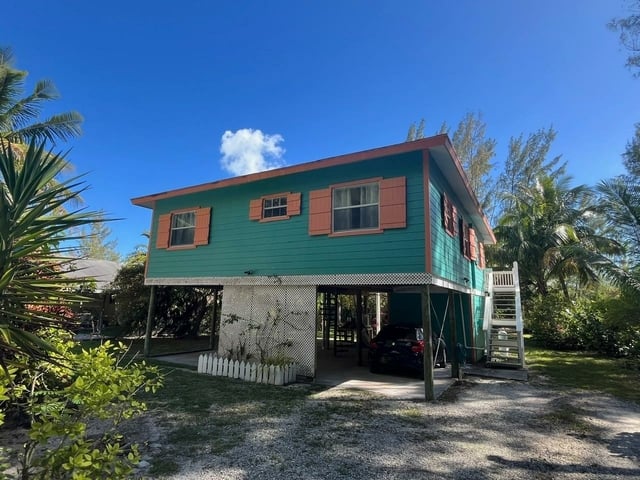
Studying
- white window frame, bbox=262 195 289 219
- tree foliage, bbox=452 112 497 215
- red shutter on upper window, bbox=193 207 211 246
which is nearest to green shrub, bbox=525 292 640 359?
white window frame, bbox=262 195 289 219

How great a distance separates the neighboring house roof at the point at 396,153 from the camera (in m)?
7.60

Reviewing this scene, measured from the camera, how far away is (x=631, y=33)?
1107 centimetres

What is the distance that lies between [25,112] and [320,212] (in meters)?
15.6

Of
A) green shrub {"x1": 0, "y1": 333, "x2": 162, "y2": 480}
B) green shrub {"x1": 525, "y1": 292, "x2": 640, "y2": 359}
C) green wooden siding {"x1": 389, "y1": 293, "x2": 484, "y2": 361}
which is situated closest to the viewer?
green shrub {"x1": 0, "y1": 333, "x2": 162, "y2": 480}

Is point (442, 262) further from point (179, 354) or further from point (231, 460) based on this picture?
point (179, 354)

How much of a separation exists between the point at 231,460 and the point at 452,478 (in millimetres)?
2572

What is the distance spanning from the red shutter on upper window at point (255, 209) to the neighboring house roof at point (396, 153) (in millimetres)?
604

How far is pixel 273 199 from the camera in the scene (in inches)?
392

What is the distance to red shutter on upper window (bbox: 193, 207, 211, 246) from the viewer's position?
1093cm

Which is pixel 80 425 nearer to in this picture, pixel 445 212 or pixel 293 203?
pixel 293 203

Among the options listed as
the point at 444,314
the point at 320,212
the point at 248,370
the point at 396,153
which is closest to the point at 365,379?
the point at 248,370

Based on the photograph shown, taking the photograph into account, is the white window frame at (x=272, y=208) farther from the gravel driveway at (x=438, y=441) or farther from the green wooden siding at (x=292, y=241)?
the gravel driveway at (x=438, y=441)

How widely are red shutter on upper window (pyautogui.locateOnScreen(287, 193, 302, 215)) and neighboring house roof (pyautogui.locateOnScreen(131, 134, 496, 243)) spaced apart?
2.03 feet

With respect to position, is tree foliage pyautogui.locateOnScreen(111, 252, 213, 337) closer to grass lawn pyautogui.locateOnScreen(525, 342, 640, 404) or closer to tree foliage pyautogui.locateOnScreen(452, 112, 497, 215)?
grass lawn pyautogui.locateOnScreen(525, 342, 640, 404)
